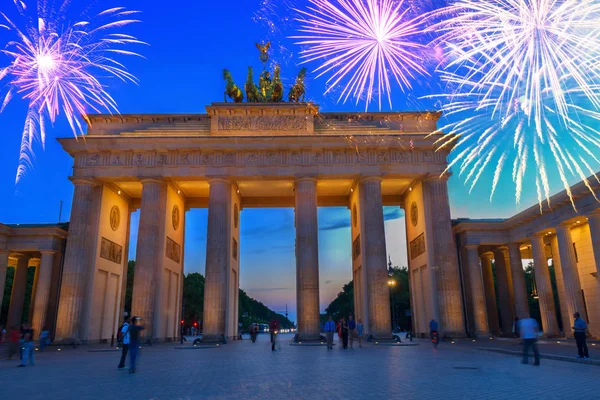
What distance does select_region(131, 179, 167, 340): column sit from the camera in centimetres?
3247

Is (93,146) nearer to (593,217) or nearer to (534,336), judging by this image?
(534,336)

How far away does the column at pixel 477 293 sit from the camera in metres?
34.1

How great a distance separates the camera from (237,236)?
4122 centimetres

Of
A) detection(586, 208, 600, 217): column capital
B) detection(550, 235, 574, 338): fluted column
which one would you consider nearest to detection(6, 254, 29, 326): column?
detection(550, 235, 574, 338): fluted column

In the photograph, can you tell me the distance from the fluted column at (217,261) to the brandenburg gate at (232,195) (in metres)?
0.09

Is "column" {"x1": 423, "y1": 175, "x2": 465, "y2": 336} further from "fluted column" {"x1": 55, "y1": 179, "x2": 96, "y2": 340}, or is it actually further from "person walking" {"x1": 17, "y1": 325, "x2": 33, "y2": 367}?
"fluted column" {"x1": 55, "y1": 179, "x2": 96, "y2": 340}

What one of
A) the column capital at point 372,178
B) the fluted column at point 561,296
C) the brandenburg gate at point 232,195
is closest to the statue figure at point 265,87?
the brandenburg gate at point 232,195

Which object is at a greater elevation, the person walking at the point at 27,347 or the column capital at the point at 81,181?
the column capital at the point at 81,181

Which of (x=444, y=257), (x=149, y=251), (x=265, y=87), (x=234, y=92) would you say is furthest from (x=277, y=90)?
(x=444, y=257)

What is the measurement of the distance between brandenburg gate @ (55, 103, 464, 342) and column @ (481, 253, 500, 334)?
7.46m

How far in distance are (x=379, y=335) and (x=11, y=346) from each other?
22305mm

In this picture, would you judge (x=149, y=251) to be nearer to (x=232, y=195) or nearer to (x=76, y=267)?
(x=76, y=267)

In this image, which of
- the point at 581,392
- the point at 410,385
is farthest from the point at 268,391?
the point at 581,392

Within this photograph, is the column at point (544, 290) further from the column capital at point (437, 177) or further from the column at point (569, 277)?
the column capital at point (437, 177)
